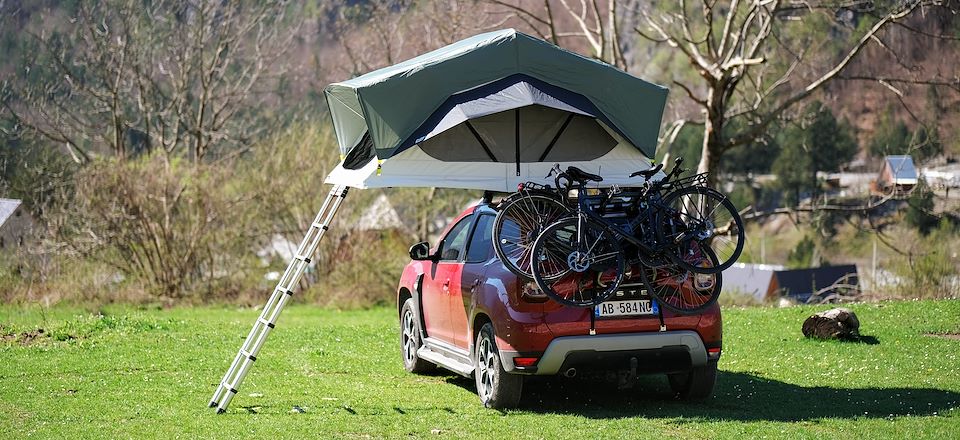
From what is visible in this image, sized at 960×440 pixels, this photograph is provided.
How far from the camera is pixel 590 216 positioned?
8.49 m

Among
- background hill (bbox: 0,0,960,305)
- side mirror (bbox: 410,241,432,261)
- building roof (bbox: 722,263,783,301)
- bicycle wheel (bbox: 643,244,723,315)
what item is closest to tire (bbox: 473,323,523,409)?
bicycle wheel (bbox: 643,244,723,315)

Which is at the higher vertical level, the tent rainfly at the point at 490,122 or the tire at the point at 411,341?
the tent rainfly at the point at 490,122

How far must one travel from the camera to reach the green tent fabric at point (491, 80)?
9430mm

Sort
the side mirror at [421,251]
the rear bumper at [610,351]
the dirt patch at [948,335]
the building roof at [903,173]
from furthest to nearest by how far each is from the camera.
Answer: the building roof at [903,173], the dirt patch at [948,335], the side mirror at [421,251], the rear bumper at [610,351]

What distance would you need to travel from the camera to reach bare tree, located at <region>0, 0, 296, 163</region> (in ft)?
112

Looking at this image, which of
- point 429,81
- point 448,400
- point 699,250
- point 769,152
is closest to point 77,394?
point 448,400

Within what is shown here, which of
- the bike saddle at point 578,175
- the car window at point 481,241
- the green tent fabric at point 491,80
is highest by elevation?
the green tent fabric at point 491,80

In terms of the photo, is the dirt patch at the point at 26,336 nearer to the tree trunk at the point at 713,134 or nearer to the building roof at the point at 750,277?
the tree trunk at the point at 713,134

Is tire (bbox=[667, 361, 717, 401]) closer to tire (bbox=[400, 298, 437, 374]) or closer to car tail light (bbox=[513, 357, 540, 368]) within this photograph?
car tail light (bbox=[513, 357, 540, 368])

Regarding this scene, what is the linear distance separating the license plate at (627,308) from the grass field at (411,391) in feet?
2.72

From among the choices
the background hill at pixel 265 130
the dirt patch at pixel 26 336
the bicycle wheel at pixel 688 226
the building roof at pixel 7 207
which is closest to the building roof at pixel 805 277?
the background hill at pixel 265 130

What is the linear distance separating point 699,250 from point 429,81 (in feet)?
9.30

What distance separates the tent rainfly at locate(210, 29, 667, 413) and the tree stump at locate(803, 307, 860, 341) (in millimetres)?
3998

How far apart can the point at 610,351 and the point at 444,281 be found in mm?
2278
